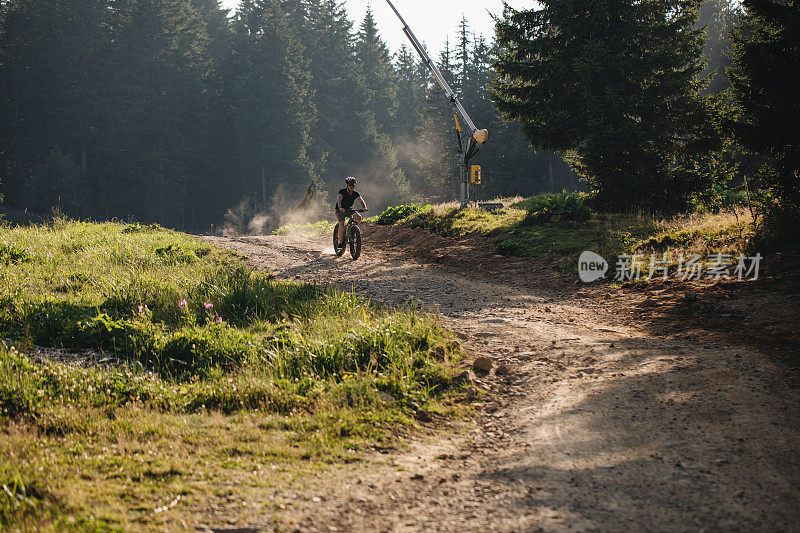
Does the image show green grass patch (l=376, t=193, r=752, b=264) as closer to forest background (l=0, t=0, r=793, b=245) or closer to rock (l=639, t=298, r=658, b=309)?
rock (l=639, t=298, r=658, b=309)

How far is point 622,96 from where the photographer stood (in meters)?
15.8

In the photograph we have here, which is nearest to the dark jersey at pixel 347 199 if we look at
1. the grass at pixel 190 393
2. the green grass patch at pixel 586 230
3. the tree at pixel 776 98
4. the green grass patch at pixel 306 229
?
the green grass patch at pixel 586 230

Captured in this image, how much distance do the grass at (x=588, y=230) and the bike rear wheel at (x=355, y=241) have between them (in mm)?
3492

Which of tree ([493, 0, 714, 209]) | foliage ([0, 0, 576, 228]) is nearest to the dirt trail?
tree ([493, 0, 714, 209])

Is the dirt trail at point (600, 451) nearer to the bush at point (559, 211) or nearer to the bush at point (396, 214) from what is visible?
the bush at point (559, 211)

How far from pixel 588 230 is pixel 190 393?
10.8 metres

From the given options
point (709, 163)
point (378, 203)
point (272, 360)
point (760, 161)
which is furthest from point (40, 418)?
point (378, 203)

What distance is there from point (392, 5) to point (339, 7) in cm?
6420

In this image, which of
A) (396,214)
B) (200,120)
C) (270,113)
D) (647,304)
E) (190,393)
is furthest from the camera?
(270,113)

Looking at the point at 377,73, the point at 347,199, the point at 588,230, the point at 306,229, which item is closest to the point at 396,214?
the point at 347,199

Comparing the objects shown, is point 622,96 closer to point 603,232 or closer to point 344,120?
point 603,232

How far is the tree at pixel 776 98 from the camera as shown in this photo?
27.5ft

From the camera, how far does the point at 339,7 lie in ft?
257

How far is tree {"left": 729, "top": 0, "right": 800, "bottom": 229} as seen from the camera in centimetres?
839
